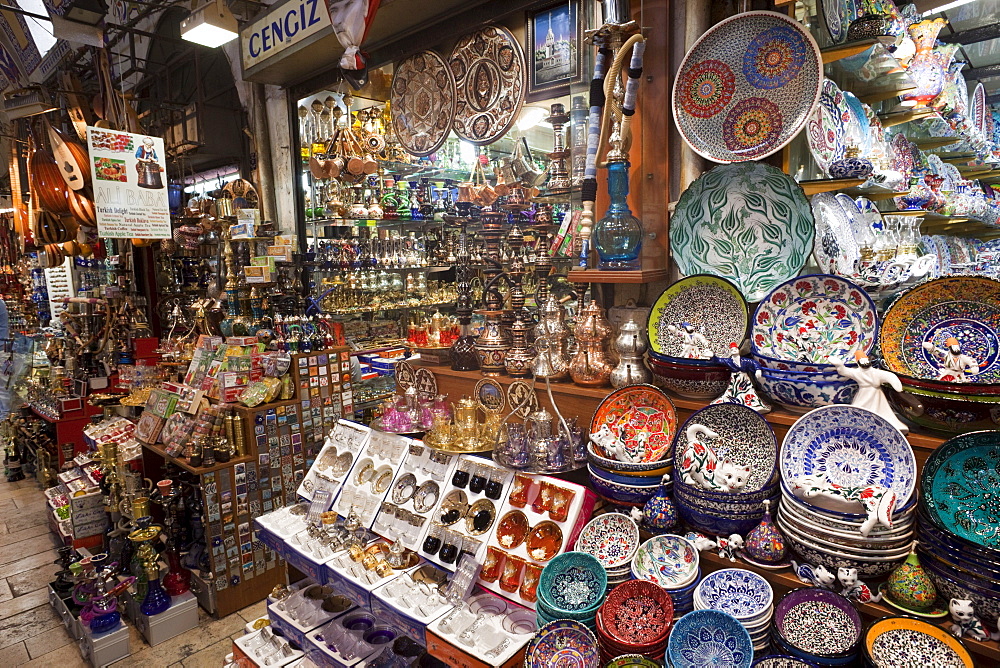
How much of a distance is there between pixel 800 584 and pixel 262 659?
206cm

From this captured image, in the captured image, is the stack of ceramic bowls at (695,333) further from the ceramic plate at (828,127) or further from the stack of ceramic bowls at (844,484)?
the ceramic plate at (828,127)

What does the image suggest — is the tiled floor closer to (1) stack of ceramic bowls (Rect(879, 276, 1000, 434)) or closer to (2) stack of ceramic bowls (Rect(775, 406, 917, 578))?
(2) stack of ceramic bowls (Rect(775, 406, 917, 578))

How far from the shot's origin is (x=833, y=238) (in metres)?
2.00

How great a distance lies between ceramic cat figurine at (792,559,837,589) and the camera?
1276 millimetres

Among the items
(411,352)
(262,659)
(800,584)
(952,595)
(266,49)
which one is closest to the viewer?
(952,595)

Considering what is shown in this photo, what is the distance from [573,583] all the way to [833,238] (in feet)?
4.89

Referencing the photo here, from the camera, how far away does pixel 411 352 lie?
9.20 feet

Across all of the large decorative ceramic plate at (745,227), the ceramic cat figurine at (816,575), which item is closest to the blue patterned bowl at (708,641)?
the ceramic cat figurine at (816,575)

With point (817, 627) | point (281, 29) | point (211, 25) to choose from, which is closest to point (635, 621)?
point (817, 627)

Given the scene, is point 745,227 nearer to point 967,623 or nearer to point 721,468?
point 721,468

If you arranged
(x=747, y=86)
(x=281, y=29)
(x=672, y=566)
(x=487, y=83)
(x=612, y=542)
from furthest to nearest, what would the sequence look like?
(x=281, y=29) < (x=487, y=83) < (x=747, y=86) < (x=612, y=542) < (x=672, y=566)

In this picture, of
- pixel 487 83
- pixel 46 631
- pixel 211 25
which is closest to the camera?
pixel 487 83

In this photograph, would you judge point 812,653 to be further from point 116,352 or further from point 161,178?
point 116,352

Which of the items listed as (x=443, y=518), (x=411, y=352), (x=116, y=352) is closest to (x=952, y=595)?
(x=443, y=518)
